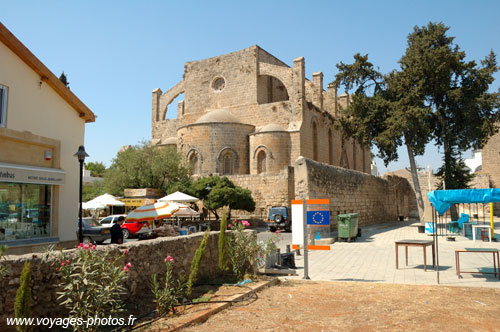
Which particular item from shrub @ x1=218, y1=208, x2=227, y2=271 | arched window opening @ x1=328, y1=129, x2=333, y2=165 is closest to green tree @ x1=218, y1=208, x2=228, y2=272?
shrub @ x1=218, y1=208, x2=227, y2=271

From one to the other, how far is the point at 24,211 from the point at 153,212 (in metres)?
3.85

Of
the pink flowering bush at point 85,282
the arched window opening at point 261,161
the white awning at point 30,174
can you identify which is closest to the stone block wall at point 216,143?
the arched window opening at point 261,161

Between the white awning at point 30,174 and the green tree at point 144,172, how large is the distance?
1573cm

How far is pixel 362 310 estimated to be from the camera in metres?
5.28

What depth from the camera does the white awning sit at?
899 cm

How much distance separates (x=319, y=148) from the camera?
114ft

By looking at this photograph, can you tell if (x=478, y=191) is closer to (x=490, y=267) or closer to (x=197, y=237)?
(x=490, y=267)

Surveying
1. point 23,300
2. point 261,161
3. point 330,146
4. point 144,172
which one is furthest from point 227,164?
point 23,300

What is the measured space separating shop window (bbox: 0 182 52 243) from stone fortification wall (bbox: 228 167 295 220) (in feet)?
55.2

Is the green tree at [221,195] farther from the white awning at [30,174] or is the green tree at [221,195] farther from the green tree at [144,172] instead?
the white awning at [30,174]

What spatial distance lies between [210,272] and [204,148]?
24311 millimetres

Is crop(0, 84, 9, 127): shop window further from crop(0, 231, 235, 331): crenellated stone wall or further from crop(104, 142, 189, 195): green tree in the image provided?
crop(104, 142, 189, 195): green tree

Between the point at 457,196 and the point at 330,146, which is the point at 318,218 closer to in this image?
the point at 457,196

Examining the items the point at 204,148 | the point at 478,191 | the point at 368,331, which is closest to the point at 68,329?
the point at 368,331
